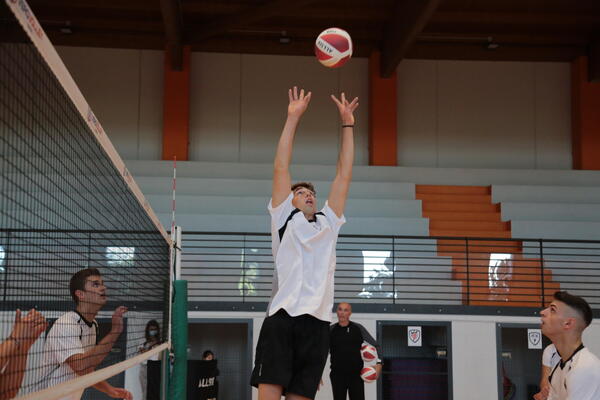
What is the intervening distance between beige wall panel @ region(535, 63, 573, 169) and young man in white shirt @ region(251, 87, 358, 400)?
47.5 ft

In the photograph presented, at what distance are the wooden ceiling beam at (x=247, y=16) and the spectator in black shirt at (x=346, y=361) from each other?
6.61 meters

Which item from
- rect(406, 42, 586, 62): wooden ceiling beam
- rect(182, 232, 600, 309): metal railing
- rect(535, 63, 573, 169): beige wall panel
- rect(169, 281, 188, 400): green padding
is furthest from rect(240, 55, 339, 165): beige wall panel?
rect(169, 281, 188, 400): green padding

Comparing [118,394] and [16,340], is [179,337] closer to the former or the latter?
[118,394]


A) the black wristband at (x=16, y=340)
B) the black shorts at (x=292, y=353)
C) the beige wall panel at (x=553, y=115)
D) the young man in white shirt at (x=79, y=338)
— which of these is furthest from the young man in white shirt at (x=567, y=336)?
the beige wall panel at (x=553, y=115)

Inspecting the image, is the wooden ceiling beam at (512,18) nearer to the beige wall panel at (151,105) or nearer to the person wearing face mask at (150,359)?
the beige wall panel at (151,105)

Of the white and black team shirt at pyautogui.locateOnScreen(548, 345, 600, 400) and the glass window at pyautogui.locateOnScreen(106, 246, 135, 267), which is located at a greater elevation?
the glass window at pyautogui.locateOnScreen(106, 246, 135, 267)

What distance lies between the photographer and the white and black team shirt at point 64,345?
4102 millimetres

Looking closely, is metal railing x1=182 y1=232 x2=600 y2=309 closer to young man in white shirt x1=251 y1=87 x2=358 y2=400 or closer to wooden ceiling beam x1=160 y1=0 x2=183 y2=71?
wooden ceiling beam x1=160 y1=0 x2=183 y2=71

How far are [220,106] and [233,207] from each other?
12.8 feet

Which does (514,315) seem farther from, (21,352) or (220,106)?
(21,352)

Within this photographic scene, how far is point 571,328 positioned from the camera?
196 inches

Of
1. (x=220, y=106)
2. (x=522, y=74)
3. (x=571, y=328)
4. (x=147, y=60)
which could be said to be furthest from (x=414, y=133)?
(x=571, y=328)

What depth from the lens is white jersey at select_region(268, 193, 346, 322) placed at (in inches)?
169

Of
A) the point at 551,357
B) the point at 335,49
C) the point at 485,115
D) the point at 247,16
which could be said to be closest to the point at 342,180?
the point at 335,49
